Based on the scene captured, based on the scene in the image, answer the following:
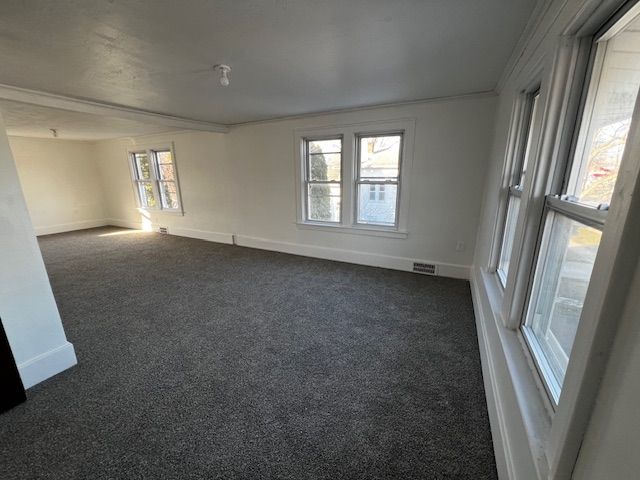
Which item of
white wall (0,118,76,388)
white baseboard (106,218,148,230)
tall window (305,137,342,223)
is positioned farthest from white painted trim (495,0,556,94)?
white baseboard (106,218,148,230)

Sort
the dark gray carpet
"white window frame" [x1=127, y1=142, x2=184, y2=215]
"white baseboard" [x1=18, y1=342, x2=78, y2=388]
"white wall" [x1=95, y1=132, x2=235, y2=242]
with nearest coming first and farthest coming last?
the dark gray carpet → "white baseboard" [x1=18, y1=342, x2=78, y2=388] → "white wall" [x1=95, y1=132, x2=235, y2=242] → "white window frame" [x1=127, y1=142, x2=184, y2=215]

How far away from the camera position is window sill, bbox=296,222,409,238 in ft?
12.2

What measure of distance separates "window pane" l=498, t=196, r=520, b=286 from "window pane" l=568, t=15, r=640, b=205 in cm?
92

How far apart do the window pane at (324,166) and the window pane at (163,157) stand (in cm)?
354

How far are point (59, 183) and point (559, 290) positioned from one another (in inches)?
365

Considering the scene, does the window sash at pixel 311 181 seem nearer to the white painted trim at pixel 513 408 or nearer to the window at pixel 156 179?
the white painted trim at pixel 513 408

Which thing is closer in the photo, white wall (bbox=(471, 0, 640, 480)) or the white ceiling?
white wall (bbox=(471, 0, 640, 480))

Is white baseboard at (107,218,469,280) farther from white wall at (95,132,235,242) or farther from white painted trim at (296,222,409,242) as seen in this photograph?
white painted trim at (296,222,409,242)

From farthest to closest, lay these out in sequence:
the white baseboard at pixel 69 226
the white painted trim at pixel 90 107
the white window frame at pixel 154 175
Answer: the white baseboard at pixel 69 226 → the white window frame at pixel 154 175 → the white painted trim at pixel 90 107

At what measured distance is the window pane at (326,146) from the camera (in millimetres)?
3926

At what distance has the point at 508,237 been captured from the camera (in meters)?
2.13

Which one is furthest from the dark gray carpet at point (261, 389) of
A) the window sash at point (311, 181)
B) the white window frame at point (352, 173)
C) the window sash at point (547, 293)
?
the window sash at point (311, 181)

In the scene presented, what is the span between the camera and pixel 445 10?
1.40 m

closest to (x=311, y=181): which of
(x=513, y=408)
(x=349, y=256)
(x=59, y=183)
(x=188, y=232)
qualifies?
(x=349, y=256)
